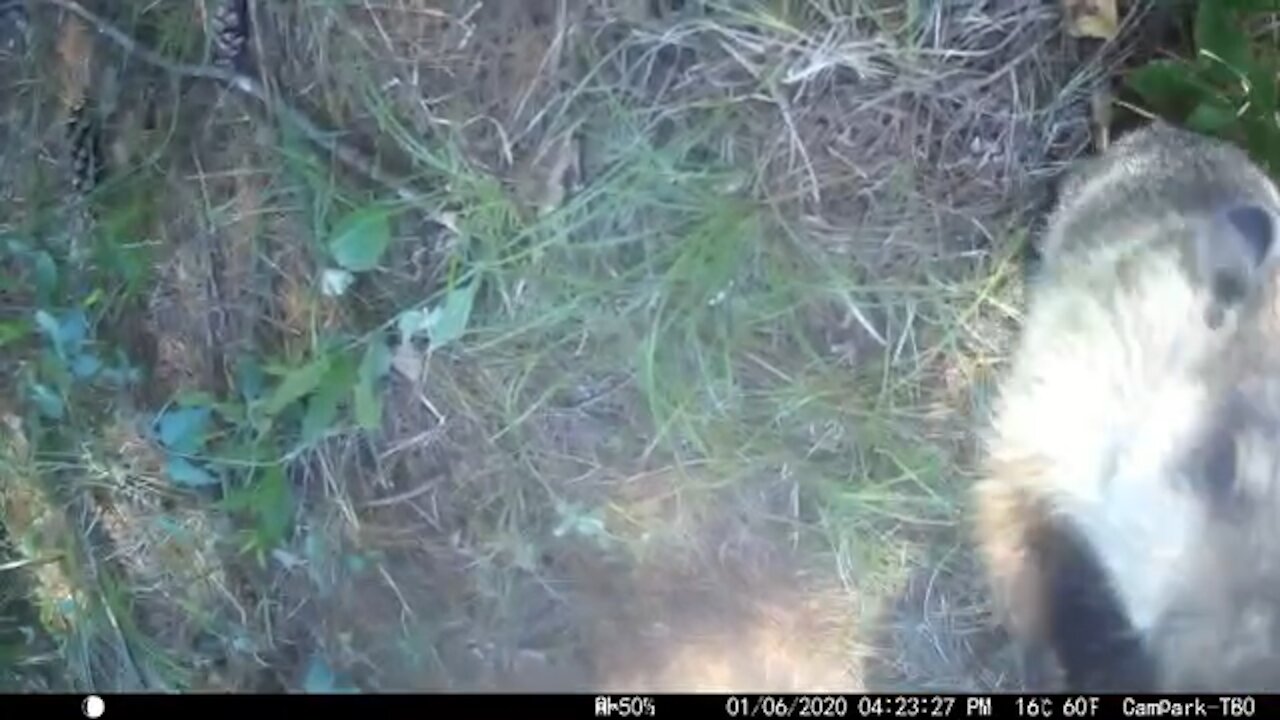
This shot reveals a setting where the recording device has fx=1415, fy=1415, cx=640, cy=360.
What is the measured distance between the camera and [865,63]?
1.01 m

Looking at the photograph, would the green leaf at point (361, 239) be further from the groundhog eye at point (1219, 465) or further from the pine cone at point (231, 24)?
the groundhog eye at point (1219, 465)

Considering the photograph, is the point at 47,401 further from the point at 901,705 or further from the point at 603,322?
the point at 901,705

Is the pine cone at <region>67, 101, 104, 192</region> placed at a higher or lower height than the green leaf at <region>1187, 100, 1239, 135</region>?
lower

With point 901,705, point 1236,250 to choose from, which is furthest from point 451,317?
point 1236,250

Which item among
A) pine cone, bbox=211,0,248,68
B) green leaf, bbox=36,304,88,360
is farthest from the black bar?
pine cone, bbox=211,0,248,68

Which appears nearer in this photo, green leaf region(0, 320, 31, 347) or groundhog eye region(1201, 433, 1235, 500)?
groundhog eye region(1201, 433, 1235, 500)

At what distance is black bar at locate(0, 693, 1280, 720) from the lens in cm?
99

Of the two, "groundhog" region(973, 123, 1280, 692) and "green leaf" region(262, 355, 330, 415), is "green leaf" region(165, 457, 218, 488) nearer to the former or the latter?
"green leaf" region(262, 355, 330, 415)

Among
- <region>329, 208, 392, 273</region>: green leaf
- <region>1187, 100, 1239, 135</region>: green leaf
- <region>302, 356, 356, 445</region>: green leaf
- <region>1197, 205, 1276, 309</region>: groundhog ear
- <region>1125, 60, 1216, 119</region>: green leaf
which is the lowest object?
<region>302, 356, 356, 445</region>: green leaf

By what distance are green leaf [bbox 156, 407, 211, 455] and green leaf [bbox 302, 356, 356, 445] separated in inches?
3.3

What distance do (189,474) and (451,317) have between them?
0.24 metres

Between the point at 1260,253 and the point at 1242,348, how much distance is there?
0.21 ft

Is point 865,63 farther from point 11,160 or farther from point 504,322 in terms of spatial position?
point 11,160

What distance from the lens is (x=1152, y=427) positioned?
0.96m
